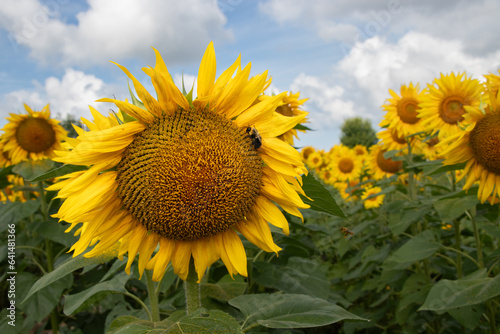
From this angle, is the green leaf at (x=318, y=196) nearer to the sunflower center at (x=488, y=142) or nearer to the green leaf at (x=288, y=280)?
the green leaf at (x=288, y=280)

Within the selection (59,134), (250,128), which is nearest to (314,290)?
(250,128)

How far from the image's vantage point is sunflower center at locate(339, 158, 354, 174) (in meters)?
8.66

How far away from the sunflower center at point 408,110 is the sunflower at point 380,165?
4.08 ft

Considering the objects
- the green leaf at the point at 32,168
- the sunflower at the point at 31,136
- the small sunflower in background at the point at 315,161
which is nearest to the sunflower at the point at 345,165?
the small sunflower in background at the point at 315,161

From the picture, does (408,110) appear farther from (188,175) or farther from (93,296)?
(93,296)

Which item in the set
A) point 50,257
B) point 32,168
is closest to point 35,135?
point 32,168

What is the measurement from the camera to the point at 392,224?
4.18 m

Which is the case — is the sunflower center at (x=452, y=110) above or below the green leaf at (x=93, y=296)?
above

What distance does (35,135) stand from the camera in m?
5.04

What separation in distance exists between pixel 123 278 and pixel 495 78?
331cm

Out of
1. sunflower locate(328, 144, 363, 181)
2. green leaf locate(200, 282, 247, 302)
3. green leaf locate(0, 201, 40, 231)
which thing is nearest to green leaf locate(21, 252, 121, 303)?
green leaf locate(200, 282, 247, 302)

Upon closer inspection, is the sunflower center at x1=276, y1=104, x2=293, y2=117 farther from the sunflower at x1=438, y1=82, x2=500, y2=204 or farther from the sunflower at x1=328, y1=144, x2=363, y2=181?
the sunflower at x1=328, y1=144, x2=363, y2=181

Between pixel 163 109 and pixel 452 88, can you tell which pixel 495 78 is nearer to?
pixel 452 88

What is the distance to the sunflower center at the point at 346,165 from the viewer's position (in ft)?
28.4
